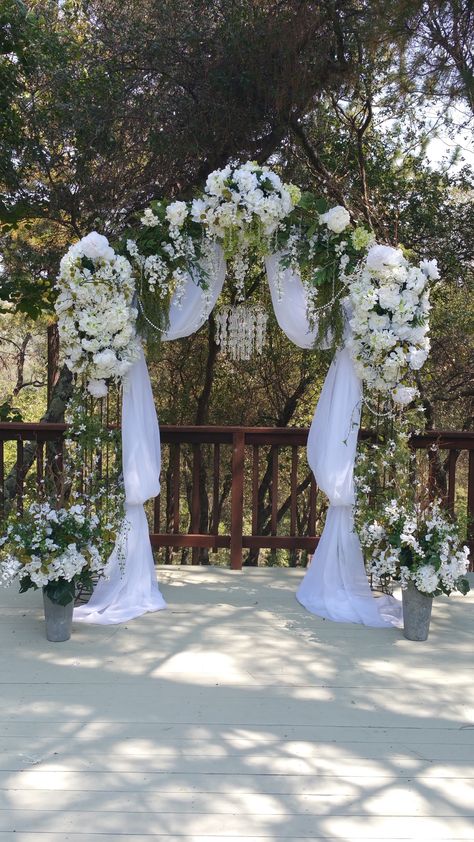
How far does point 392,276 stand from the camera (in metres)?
4.34

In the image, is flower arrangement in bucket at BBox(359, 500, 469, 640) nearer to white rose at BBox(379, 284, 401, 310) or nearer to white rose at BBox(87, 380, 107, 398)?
white rose at BBox(379, 284, 401, 310)

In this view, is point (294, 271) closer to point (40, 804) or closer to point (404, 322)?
point (404, 322)

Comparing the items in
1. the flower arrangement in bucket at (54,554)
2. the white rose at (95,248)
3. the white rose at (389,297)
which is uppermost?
the white rose at (95,248)

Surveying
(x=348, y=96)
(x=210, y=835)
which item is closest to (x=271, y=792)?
(x=210, y=835)

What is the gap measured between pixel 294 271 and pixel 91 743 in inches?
118

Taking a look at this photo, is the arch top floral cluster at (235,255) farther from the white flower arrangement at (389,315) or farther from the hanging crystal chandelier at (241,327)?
the hanging crystal chandelier at (241,327)

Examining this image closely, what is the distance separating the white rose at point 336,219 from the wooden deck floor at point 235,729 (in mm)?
2413

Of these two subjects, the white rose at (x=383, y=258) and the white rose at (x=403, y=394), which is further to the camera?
the white rose at (x=403, y=394)

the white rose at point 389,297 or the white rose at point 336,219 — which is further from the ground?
the white rose at point 336,219

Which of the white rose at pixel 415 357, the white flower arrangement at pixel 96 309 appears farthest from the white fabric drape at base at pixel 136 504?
the white rose at pixel 415 357

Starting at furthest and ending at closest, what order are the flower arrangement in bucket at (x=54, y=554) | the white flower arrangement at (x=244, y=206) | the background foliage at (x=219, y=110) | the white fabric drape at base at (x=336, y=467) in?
1. the background foliage at (x=219, y=110)
2. the white fabric drape at base at (x=336, y=467)
3. the white flower arrangement at (x=244, y=206)
4. the flower arrangement in bucket at (x=54, y=554)

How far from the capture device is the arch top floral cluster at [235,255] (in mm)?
4312

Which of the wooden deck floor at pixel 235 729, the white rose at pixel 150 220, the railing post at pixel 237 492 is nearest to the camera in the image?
the wooden deck floor at pixel 235 729

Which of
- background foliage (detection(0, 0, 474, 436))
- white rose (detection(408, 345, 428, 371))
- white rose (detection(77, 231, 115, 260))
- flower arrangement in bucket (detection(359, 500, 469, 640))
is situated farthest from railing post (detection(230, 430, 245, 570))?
background foliage (detection(0, 0, 474, 436))
